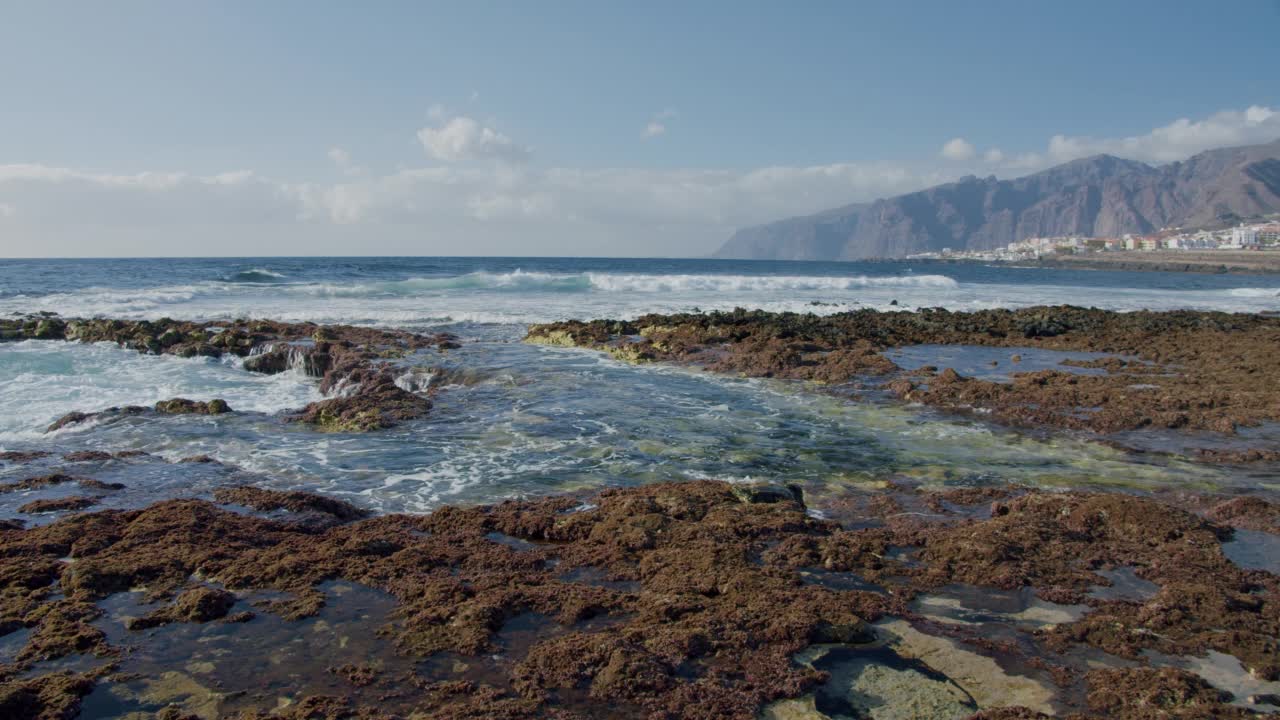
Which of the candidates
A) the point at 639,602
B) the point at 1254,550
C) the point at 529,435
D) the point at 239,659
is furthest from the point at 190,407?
the point at 1254,550

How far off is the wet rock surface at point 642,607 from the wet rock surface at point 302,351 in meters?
4.58

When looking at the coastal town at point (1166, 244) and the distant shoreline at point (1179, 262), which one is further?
the coastal town at point (1166, 244)

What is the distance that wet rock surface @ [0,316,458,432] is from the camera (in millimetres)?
12180

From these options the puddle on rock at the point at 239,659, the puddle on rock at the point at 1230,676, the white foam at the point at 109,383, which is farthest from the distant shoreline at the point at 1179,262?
the puddle on rock at the point at 239,659

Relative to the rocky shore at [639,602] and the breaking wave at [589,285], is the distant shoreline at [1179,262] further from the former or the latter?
the rocky shore at [639,602]

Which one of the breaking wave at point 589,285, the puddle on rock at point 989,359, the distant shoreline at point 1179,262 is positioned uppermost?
the distant shoreline at point 1179,262

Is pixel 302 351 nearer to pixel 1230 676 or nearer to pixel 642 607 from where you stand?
pixel 642 607

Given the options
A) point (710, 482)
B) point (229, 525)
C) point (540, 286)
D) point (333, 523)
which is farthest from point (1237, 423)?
point (540, 286)

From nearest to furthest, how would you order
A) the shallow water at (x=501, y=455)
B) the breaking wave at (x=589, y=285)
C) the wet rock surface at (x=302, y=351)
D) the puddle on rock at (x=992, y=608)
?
the shallow water at (x=501, y=455) → the puddle on rock at (x=992, y=608) → the wet rock surface at (x=302, y=351) → the breaking wave at (x=589, y=285)

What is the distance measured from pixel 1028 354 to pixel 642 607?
711 inches

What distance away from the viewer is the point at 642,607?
542cm

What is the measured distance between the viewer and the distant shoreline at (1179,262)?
302 feet

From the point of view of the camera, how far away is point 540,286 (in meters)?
55.5

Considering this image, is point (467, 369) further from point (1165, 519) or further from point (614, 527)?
point (1165, 519)
